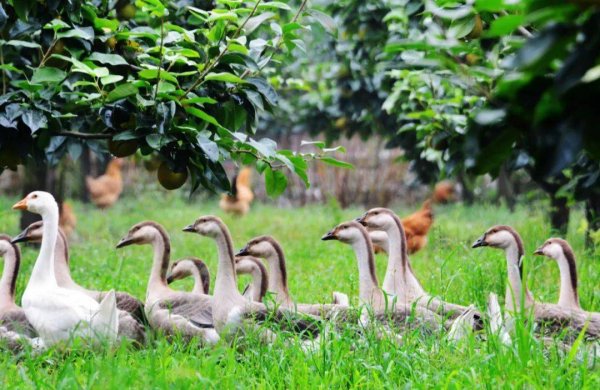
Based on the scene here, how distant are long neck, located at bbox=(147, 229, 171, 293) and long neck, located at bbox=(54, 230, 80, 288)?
503 mm

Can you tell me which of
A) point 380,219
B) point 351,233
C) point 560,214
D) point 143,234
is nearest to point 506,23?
point 351,233

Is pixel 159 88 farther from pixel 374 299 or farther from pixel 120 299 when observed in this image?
pixel 374 299

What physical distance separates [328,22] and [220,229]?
1.40 meters

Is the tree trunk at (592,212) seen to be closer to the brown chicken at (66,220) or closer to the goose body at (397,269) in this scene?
the goose body at (397,269)

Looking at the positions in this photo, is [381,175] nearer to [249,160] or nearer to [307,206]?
[307,206]

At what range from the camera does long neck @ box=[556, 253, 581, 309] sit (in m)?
4.95

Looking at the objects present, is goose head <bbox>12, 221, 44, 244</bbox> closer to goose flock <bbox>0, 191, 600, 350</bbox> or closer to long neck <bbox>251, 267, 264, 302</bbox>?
goose flock <bbox>0, 191, 600, 350</bbox>

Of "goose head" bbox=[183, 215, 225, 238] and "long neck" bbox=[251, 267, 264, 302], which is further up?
"goose head" bbox=[183, 215, 225, 238]

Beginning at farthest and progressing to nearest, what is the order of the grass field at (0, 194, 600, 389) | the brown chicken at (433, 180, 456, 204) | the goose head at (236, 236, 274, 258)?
the brown chicken at (433, 180, 456, 204)
the goose head at (236, 236, 274, 258)
the grass field at (0, 194, 600, 389)

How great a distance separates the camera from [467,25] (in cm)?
324

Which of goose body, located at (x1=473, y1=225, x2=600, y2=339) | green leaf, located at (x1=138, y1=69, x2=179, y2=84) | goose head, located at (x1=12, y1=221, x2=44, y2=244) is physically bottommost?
goose body, located at (x1=473, y1=225, x2=600, y2=339)

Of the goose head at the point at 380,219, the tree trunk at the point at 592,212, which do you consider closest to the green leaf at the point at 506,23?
the goose head at the point at 380,219

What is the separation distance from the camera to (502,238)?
5258 millimetres

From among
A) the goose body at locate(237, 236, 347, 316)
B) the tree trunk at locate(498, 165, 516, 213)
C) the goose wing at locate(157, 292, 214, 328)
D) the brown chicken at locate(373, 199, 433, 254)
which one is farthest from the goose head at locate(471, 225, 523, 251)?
the tree trunk at locate(498, 165, 516, 213)
